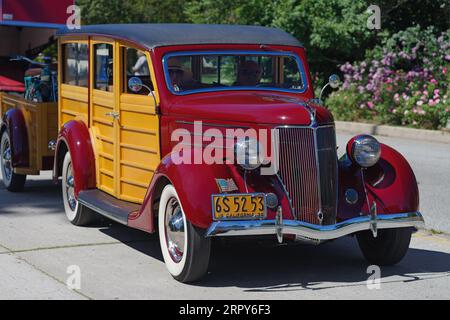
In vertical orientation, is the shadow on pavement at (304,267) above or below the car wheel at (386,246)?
below

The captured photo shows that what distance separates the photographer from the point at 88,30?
8.20m

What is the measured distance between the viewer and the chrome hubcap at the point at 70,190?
8372mm

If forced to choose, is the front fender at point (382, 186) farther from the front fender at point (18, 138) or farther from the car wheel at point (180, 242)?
the front fender at point (18, 138)

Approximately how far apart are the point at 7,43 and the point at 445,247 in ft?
37.4

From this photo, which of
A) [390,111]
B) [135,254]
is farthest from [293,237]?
[390,111]

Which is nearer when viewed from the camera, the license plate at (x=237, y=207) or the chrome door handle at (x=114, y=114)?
the license plate at (x=237, y=207)

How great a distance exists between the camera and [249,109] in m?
6.36

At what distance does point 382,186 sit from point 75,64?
3665 millimetres

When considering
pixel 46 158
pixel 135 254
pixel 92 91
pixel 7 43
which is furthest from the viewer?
pixel 7 43

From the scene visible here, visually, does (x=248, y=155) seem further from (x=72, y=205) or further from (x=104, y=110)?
(x=72, y=205)

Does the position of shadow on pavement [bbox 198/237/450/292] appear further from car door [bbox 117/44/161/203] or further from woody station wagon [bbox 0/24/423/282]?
car door [bbox 117/44/161/203]

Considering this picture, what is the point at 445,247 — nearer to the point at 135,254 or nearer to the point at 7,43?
the point at 135,254

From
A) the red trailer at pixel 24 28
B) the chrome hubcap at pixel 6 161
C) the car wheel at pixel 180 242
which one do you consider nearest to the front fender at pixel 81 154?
the car wheel at pixel 180 242

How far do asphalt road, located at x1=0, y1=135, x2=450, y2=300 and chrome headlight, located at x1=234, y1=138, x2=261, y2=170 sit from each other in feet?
2.15
